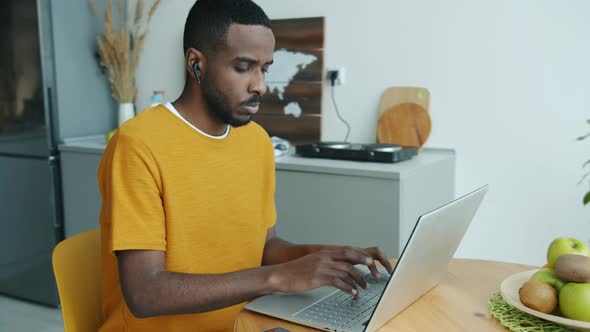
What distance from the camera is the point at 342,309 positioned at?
107 centimetres

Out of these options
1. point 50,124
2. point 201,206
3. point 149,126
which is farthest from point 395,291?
point 50,124

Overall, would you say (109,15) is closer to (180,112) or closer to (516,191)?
(180,112)

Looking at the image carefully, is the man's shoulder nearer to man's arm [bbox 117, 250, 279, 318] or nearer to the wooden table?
man's arm [bbox 117, 250, 279, 318]

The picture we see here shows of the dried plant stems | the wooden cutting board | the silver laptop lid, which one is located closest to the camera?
the silver laptop lid

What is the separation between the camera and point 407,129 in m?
2.55

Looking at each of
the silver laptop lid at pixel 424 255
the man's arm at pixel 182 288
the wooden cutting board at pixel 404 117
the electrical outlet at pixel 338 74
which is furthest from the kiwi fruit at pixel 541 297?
the electrical outlet at pixel 338 74

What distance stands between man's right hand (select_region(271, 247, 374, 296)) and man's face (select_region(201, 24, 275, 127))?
1.25 feet

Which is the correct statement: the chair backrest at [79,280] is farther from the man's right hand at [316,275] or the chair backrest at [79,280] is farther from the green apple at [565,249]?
the green apple at [565,249]

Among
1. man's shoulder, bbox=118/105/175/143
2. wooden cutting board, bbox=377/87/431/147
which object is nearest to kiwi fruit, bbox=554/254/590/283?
man's shoulder, bbox=118/105/175/143

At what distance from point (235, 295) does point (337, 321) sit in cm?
21

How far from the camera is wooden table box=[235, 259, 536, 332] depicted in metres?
1.01

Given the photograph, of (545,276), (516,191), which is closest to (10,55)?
(516,191)

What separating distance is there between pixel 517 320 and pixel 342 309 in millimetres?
314

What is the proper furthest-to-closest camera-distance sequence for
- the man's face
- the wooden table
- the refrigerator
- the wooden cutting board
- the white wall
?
1. the refrigerator
2. the wooden cutting board
3. the white wall
4. the man's face
5. the wooden table
